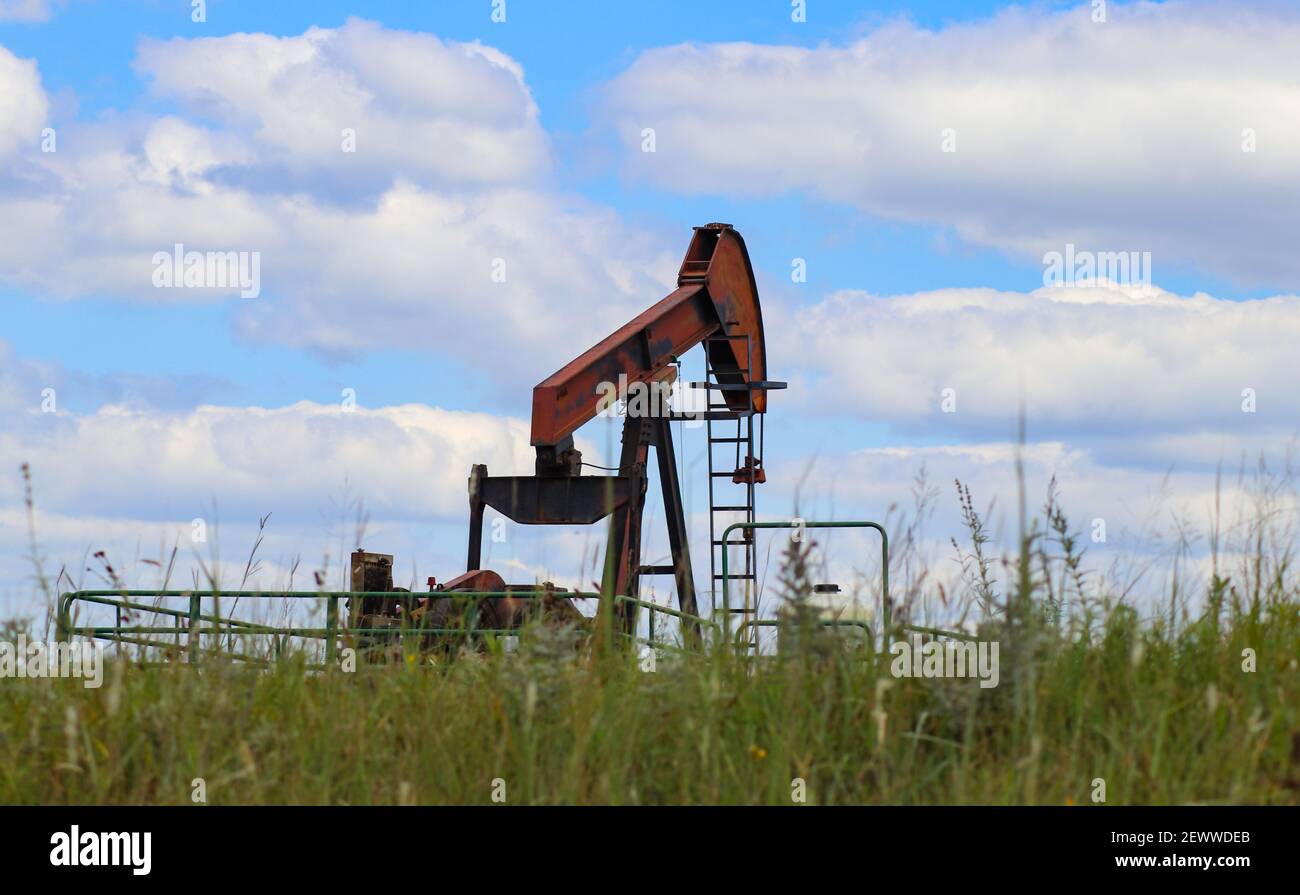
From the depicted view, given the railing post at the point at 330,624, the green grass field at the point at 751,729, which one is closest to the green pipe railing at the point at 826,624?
the green grass field at the point at 751,729

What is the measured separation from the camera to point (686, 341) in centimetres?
1753

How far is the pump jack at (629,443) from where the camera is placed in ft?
44.6

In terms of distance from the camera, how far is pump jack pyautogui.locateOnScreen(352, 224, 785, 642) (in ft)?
44.6

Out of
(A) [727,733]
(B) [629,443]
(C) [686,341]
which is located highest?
(C) [686,341]

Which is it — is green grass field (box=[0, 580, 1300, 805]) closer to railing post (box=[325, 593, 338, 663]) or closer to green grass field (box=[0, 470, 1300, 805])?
green grass field (box=[0, 470, 1300, 805])

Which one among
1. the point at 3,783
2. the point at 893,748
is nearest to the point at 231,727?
the point at 3,783

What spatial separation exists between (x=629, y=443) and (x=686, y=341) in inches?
97.4

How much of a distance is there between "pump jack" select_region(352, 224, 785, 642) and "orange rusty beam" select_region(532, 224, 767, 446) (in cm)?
1

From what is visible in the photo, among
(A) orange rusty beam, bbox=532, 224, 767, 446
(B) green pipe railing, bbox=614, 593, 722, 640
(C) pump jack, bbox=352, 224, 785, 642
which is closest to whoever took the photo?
(B) green pipe railing, bbox=614, 593, 722, 640

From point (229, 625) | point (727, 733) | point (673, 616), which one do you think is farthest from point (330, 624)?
point (727, 733)

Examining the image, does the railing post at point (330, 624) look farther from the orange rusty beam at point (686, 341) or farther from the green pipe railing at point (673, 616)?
the orange rusty beam at point (686, 341)

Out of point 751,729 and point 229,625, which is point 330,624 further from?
point 751,729

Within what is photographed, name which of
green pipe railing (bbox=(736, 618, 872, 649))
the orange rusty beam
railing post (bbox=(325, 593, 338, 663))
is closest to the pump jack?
the orange rusty beam
